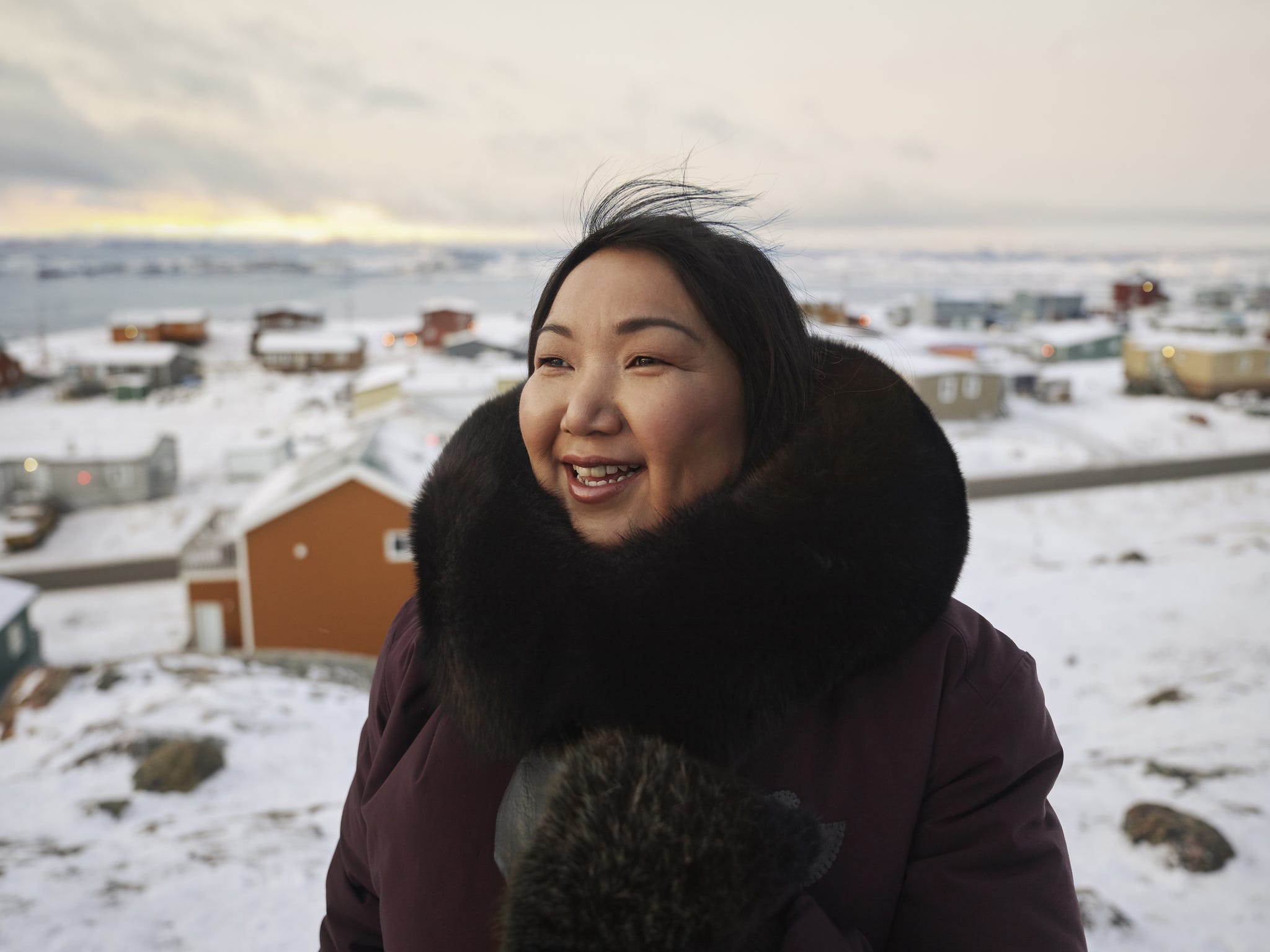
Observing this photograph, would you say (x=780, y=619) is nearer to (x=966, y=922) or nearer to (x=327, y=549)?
(x=966, y=922)

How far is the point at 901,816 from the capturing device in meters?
1.33

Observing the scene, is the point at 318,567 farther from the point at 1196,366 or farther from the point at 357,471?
the point at 1196,366

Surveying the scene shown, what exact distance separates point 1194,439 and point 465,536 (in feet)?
100

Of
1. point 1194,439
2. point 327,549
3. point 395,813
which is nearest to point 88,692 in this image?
point 327,549

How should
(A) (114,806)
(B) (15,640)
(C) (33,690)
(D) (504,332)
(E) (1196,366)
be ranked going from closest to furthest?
(A) (114,806), (C) (33,690), (B) (15,640), (E) (1196,366), (D) (504,332)

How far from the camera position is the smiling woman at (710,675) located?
46.2 inches

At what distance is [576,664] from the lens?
1.39 metres

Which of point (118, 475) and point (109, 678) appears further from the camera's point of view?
point (118, 475)

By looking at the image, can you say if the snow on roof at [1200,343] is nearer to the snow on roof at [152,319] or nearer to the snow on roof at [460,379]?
the snow on roof at [460,379]

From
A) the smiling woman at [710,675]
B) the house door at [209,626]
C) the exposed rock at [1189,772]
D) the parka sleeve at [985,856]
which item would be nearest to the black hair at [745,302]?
the smiling woman at [710,675]

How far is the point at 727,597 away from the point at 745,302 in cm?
60

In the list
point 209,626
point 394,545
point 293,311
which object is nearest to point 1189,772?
point 394,545

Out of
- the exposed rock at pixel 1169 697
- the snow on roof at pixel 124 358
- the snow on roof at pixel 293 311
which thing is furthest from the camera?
the snow on roof at pixel 293 311

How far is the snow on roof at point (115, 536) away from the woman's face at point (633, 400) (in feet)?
58.5
